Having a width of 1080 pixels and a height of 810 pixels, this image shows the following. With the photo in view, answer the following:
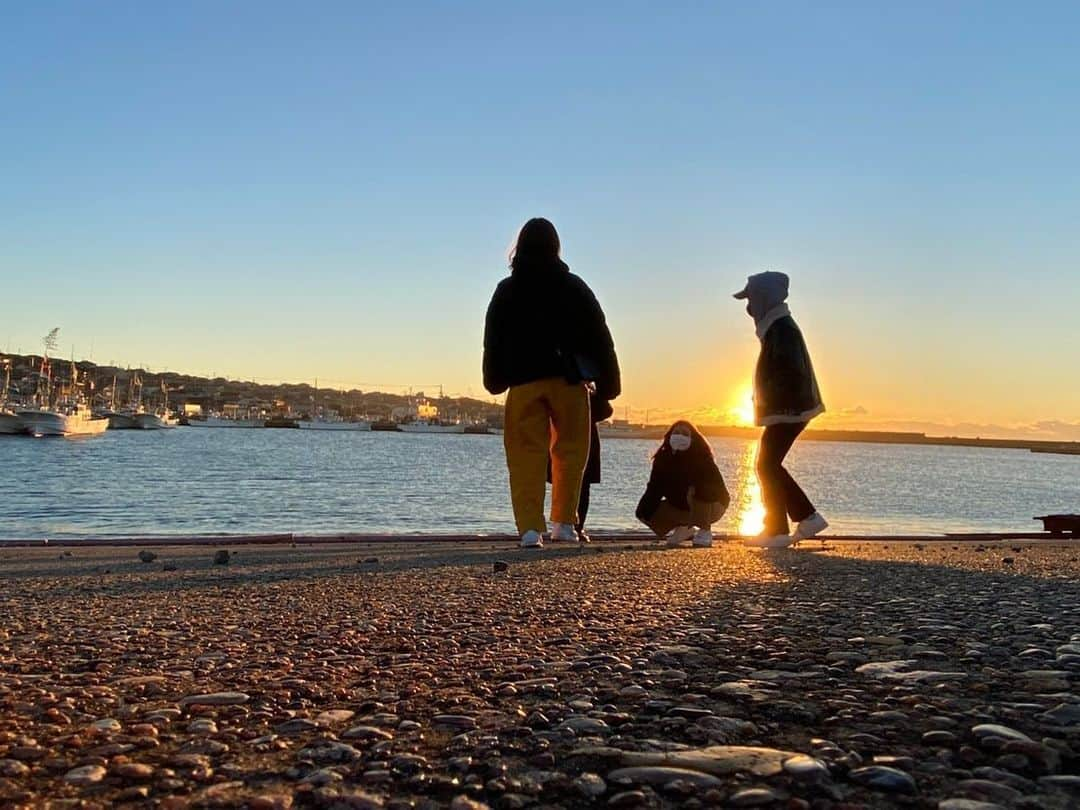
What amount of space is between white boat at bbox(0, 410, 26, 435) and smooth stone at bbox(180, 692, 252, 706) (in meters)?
91.3

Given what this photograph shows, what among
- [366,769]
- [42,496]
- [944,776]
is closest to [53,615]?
[366,769]

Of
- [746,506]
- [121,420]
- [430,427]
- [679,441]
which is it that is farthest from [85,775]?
[430,427]

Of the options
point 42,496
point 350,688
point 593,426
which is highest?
point 593,426

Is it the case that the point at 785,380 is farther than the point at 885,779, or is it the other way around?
the point at 785,380

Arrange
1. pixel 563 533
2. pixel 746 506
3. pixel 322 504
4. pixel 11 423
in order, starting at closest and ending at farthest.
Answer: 1. pixel 563 533
2. pixel 322 504
3. pixel 746 506
4. pixel 11 423

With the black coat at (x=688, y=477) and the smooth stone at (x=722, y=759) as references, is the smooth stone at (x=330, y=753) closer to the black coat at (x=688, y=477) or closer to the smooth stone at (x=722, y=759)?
the smooth stone at (x=722, y=759)

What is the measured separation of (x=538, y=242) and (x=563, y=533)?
7.97ft

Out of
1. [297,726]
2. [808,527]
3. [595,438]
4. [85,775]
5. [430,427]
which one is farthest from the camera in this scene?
[430,427]

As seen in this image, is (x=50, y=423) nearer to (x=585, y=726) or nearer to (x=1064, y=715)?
(x=585, y=726)

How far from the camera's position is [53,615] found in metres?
3.88

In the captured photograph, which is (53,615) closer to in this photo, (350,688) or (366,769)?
(350,688)

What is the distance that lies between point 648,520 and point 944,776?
789cm

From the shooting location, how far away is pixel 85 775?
1.64 metres

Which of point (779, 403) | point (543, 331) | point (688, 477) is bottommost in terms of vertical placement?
→ point (688, 477)
